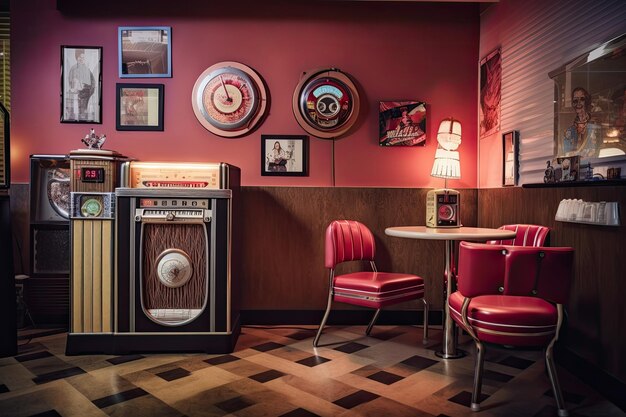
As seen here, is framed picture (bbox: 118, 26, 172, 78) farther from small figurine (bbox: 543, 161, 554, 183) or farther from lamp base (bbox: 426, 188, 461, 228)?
small figurine (bbox: 543, 161, 554, 183)

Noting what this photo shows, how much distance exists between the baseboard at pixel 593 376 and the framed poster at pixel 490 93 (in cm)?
179

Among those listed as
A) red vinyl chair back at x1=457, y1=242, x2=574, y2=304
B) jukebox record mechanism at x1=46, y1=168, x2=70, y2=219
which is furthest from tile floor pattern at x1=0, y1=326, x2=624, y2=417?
jukebox record mechanism at x1=46, y1=168, x2=70, y2=219

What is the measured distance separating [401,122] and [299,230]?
1.29 m

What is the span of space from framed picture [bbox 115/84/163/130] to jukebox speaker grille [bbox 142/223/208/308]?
1204mm

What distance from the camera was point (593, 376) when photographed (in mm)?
2627

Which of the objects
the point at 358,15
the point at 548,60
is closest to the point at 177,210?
the point at 358,15

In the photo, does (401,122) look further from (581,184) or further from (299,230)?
(581,184)

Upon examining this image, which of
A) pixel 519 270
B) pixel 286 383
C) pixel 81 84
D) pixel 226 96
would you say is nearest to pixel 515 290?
pixel 519 270

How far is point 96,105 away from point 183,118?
2.46ft

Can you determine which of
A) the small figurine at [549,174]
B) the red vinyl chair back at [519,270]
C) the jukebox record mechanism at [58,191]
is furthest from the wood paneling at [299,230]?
the red vinyl chair back at [519,270]

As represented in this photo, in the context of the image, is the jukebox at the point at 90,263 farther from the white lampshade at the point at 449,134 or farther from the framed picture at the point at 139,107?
the white lampshade at the point at 449,134

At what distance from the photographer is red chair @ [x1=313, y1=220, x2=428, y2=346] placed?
321 centimetres

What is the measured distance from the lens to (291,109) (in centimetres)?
404

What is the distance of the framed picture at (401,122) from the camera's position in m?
4.04
